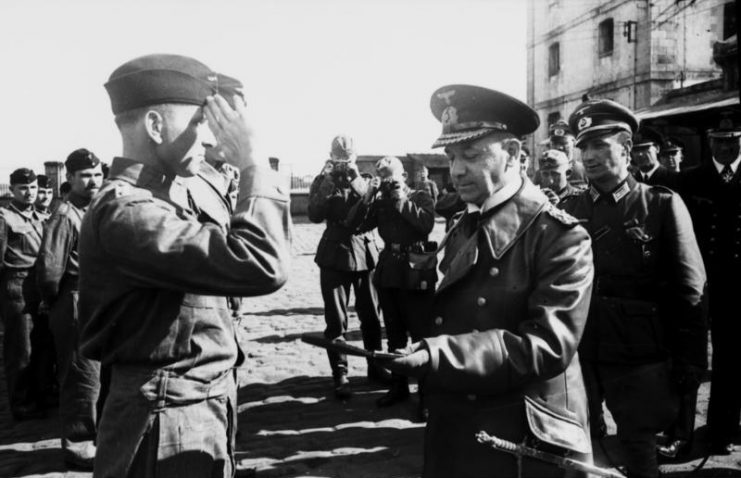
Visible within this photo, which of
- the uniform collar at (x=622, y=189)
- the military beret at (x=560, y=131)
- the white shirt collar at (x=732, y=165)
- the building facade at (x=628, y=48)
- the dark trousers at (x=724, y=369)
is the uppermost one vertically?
the building facade at (x=628, y=48)

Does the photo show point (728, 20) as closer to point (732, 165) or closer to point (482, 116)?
point (732, 165)

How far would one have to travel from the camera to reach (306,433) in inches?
199

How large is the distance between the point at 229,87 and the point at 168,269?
27.5 inches

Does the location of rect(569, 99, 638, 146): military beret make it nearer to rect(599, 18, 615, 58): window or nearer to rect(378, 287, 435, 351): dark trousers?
rect(378, 287, 435, 351): dark trousers

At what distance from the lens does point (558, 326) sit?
192 cm

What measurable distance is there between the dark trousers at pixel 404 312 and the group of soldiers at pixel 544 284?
2 centimetres

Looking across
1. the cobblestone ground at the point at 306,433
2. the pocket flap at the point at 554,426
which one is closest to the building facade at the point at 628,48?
the cobblestone ground at the point at 306,433

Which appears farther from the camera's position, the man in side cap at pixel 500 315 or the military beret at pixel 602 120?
the military beret at pixel 602 120

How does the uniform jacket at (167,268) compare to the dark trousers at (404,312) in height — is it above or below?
above

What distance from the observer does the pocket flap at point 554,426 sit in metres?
1.99

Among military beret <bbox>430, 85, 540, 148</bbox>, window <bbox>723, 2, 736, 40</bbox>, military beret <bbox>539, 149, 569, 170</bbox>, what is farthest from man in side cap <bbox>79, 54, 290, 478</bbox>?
window <bbox>723, 2, 736, 40</bbox>

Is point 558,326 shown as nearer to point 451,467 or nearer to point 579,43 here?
point 451,467

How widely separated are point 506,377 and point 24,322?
5647mm

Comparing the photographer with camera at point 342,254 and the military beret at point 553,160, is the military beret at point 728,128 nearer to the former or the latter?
the military beret at point 553,160
